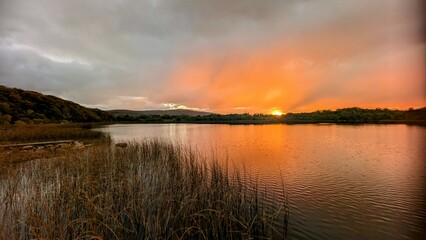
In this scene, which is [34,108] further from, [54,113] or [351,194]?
[351,194]

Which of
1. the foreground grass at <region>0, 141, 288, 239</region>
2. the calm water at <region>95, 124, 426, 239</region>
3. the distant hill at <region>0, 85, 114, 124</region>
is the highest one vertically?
the distant hill at <region>0, 85, 114, 124</region>

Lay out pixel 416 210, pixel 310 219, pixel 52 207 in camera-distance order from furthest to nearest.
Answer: pixel 416 210 → pixel 310 219 → pixel 52 207

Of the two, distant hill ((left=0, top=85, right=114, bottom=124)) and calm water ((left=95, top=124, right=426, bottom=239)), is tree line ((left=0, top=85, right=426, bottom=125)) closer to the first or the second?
distant hill ((left=0, top=85, right=114, bottom=124))

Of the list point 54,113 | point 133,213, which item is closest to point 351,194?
point 133,213

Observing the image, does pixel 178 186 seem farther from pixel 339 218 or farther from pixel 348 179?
pixel 348 179

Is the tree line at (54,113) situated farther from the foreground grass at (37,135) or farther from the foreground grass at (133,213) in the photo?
the foreground grass at (133,213)

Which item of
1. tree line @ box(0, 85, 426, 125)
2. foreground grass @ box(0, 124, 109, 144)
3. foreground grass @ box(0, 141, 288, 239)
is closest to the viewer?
foreground grass @ box(0, 141, 288, 239)

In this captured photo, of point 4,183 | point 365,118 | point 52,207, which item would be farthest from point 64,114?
point 365,118

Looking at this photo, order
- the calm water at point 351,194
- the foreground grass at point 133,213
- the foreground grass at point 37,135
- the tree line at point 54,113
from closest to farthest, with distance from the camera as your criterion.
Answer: the foreground grass at point 133,213 < the calm water at point 351,194 < the foreground grass at point 37,135 < the tree line at point 54,113

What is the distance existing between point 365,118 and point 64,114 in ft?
388

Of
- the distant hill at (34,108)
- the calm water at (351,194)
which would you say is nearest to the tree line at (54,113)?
the distant hill at (34,108)

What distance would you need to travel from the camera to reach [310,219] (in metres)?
6.95

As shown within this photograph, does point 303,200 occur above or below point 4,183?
below

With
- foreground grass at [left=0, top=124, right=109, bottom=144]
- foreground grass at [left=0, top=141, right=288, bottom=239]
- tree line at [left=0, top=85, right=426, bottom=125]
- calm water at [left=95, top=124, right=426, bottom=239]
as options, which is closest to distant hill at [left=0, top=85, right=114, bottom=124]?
tree line at [left=0, top=85, right=426, bottom=125]
